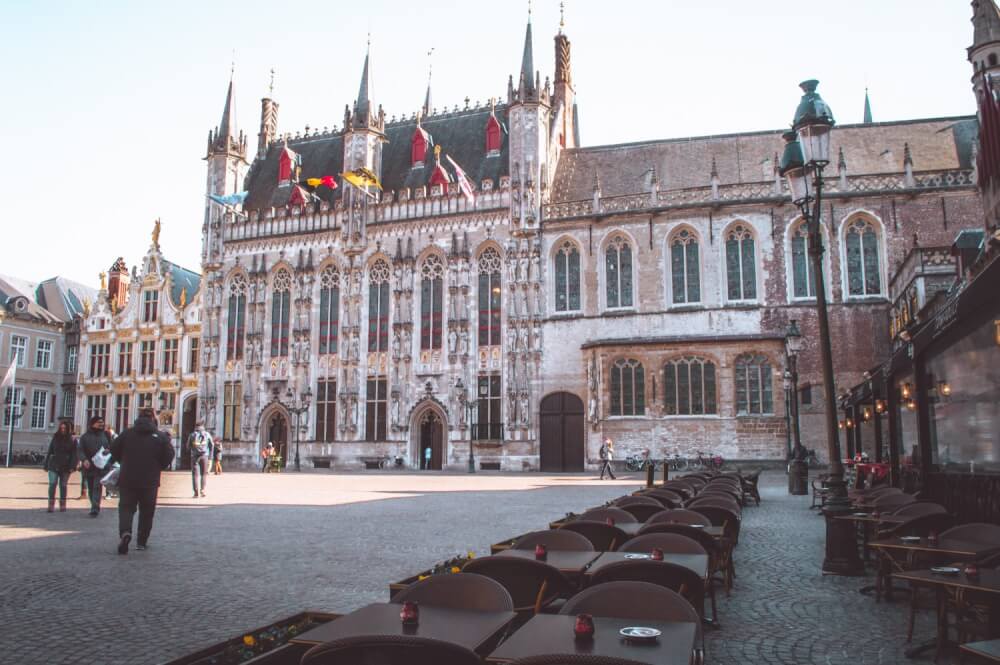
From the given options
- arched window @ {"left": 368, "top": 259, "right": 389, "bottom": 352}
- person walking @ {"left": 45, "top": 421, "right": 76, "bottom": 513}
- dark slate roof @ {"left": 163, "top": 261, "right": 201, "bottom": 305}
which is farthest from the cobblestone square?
dark slate roof @ {"left": 163, "top": 261, "right": 201, "bottom": 305}

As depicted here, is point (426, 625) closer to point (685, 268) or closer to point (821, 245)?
point (821, 245)

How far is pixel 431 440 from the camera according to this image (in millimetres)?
40469

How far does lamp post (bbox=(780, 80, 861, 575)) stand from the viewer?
9.45m

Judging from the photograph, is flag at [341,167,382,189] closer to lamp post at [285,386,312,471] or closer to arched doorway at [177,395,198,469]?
lamp post at [285,386,312,471]

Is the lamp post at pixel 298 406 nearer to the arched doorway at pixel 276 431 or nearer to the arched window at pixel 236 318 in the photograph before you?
the arched doorway at pixel 276 431

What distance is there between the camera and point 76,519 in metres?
14.9

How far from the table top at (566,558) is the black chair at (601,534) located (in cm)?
69

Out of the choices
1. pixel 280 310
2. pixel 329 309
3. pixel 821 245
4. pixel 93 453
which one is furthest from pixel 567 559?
pixel 280 310

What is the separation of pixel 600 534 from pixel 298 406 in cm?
3664

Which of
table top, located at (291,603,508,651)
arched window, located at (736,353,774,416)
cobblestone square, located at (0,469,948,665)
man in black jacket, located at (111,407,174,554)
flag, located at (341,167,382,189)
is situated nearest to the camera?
table top, located at (291,603,508,651)

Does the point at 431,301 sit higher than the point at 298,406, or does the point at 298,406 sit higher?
the point at 431,301

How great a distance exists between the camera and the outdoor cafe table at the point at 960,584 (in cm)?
503

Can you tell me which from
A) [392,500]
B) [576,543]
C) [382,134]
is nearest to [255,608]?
[576,543]

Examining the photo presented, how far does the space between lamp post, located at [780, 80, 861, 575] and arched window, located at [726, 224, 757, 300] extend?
25461 millimetres
